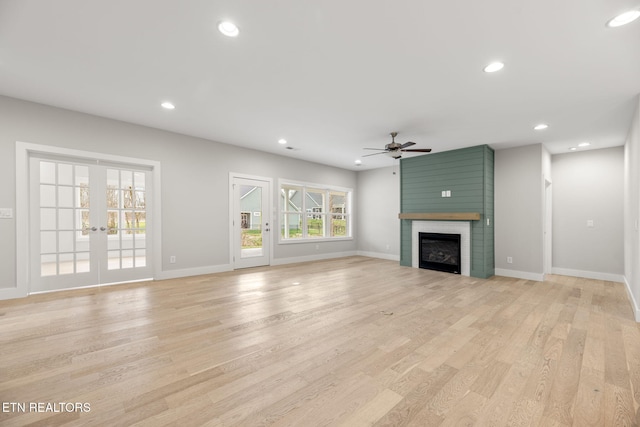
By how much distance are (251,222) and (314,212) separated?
80.1 inches

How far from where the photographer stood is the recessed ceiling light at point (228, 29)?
2.17 meters

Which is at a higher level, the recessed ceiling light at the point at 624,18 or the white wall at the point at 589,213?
the recessed ceiling light at the point at 624,18

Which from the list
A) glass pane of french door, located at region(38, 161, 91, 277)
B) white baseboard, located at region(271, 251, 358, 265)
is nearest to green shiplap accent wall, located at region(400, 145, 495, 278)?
white baseboard, located at region(271, 251, 358, 265)

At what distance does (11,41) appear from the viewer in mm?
2451

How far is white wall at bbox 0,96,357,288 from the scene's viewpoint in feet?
12.1

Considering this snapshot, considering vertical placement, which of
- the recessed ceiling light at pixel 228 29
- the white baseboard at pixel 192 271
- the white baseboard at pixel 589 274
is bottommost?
the white baseboard at pixel 589 274

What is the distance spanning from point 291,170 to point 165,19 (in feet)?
16.2

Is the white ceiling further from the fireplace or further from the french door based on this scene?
the fireplace

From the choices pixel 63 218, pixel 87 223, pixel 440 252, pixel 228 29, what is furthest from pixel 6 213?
pixel 440 252

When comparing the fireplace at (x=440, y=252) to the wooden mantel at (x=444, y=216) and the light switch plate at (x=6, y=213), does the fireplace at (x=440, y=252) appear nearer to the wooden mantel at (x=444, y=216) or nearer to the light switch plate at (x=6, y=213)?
the wooden mantel at (x=444, y=216)

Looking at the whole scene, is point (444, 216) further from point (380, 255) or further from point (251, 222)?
point (251, 222)

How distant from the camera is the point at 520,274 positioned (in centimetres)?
548

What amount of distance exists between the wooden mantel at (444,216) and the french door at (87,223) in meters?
5.42

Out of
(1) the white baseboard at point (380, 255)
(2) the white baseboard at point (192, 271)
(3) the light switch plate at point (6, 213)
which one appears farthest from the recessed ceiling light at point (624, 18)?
(3) the light switch plate at point (6, 213)
